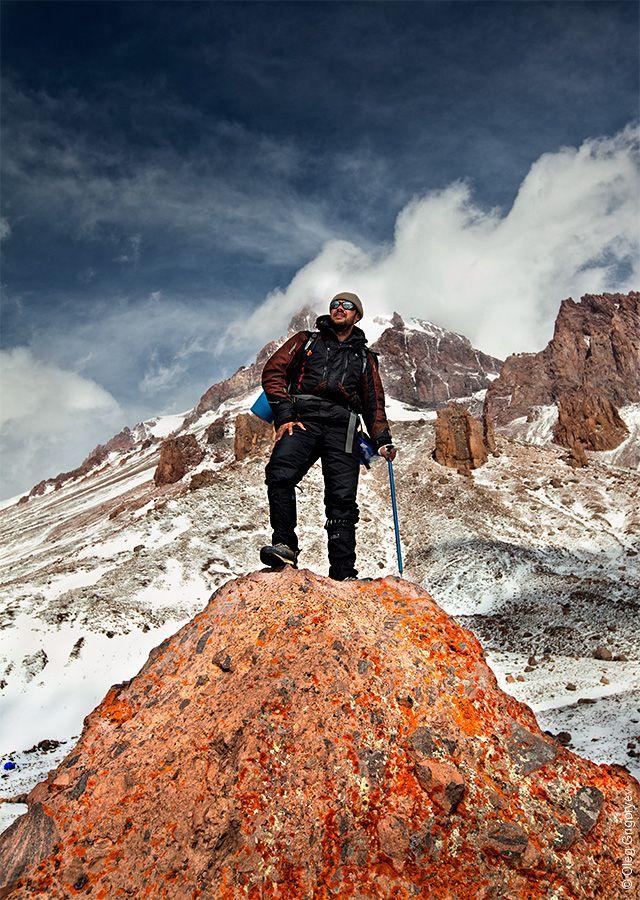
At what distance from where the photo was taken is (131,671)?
1798 cm

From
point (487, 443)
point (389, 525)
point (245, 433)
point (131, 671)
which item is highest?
point (245, 433)

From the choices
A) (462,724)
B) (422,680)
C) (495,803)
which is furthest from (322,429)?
(495,803)

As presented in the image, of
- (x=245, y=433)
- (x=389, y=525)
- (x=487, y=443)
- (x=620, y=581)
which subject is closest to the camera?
(x=620, y=581)

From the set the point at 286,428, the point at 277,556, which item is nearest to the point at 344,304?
the point at 286,428

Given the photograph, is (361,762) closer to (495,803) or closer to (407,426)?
(495,803)

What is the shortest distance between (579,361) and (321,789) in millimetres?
210225

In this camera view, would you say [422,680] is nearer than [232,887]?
No

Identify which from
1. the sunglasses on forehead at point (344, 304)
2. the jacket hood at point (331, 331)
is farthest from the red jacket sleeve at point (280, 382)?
the sunglasses on forehead at point (344, 304)

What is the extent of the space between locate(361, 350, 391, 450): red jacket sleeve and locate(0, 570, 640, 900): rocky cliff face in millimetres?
2919

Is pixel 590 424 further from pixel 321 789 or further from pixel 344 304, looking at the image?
pixel 321 789

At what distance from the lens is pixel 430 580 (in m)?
29.2

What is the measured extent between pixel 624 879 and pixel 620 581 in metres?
27.2

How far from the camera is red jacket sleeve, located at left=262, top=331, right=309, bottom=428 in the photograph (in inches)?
242

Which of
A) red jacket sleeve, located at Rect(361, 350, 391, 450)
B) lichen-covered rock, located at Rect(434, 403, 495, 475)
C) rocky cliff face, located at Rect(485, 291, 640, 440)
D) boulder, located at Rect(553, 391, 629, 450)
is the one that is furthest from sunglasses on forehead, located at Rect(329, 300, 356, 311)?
rocky cliff face, located at Rect(485, 291, 640, 440)
